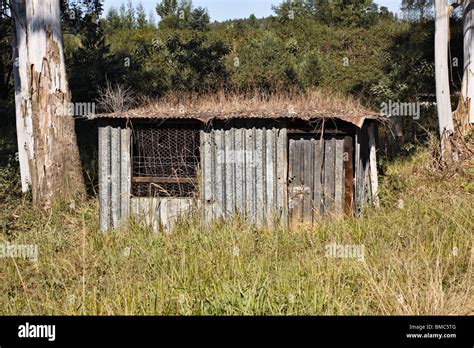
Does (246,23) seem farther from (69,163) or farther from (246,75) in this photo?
(69,163)

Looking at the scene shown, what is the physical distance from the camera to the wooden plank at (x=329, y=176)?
9422 millimetres

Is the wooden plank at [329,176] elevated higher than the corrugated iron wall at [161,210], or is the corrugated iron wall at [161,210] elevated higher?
the wooden plank at [329,176]

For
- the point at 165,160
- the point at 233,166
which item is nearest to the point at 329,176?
the point at 233,166

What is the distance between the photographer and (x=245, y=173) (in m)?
9.55

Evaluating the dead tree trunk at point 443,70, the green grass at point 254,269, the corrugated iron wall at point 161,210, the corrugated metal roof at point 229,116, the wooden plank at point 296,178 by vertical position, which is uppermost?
the dead tree trunk at point 443,70

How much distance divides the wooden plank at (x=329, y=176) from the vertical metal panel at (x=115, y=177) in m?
3.56

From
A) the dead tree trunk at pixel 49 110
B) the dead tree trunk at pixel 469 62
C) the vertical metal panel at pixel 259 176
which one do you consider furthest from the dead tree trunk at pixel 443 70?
the dead tree trunk at pixel 49 110

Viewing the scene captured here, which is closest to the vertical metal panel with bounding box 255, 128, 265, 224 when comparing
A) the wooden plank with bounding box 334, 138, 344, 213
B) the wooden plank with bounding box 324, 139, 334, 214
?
the wooden plank with bounding box 324, 139, 334, 214

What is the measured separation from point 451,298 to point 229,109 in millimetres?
5312

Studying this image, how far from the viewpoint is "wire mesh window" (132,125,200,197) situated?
9.76 m

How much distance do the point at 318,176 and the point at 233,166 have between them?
1455 mm

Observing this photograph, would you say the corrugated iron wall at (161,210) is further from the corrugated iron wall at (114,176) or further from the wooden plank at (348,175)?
the wooden plank at (348,175)
